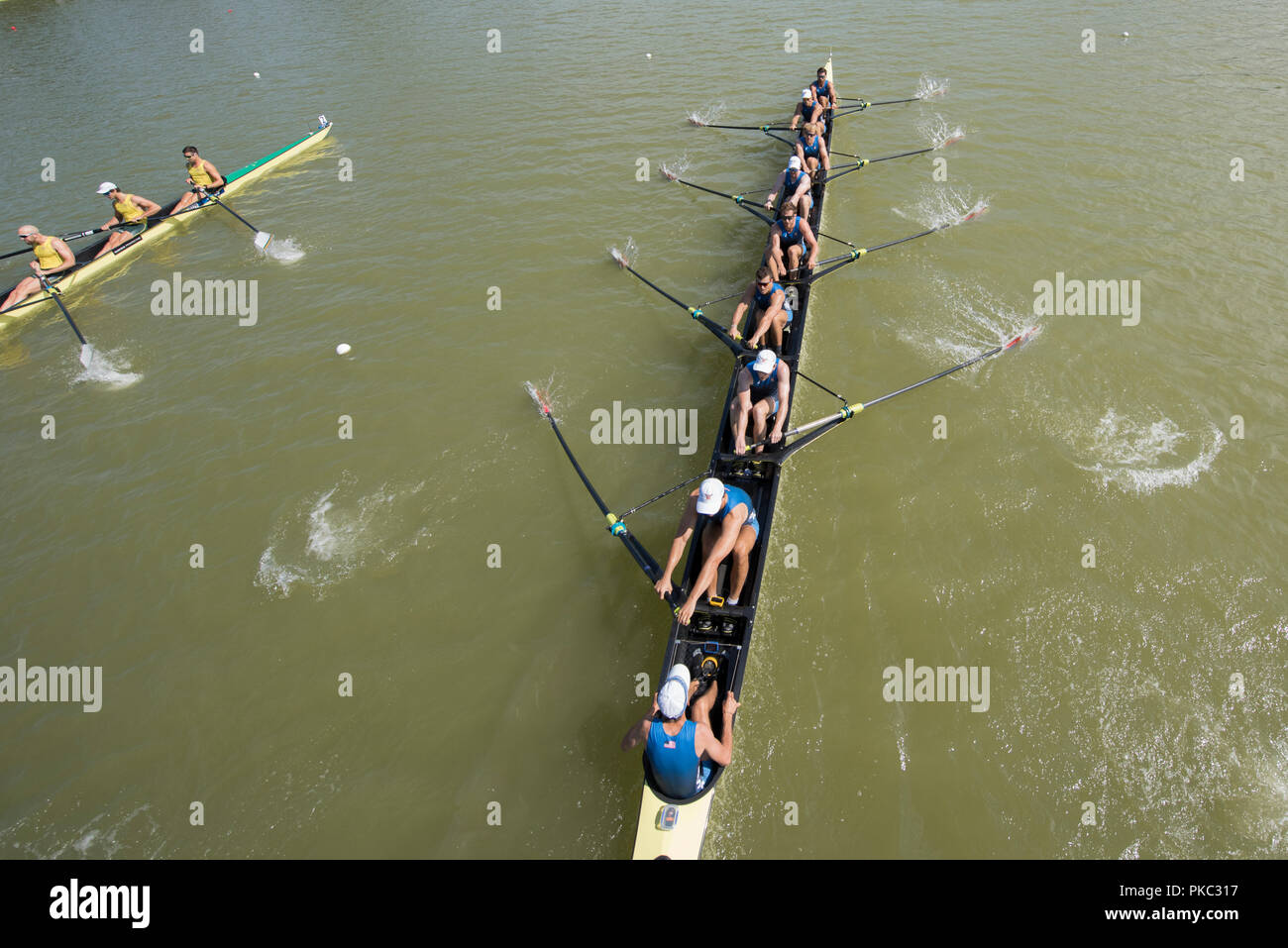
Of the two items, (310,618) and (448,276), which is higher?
(448,276)

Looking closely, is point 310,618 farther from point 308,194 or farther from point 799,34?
point 799,34

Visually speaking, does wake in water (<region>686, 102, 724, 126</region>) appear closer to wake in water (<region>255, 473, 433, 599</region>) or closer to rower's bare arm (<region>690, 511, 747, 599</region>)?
wake in water (<region>255, 473, 433, 599</region>)

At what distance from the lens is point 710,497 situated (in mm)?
6348

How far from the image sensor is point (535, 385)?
1012 centimetres

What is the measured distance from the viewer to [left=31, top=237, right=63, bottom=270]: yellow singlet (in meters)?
12.7

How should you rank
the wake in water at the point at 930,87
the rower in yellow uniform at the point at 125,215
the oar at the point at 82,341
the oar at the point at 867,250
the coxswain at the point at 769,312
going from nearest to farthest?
1. the coxswain at the point at 769,312
2. the oar at the point at 867,250
3. the oar at the point at 82,341
4. the rower in yellow uniform at the point at 125,215
5. the wake in water at the point at 930,87

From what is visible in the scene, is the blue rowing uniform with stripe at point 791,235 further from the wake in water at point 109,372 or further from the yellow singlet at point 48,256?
the yellow singlet at point 48,256

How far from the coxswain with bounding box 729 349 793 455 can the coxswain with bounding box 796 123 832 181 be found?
795 cm

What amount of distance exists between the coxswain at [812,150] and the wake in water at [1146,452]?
8.35 meters

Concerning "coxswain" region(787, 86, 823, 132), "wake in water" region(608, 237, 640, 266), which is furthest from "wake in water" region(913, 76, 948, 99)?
"wake in water" region(608, 237, 640, 266)

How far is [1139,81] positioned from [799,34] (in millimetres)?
10738

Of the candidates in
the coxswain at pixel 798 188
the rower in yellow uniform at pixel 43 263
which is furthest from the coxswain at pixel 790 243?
the rower in yellow uniform at pixel 43 263

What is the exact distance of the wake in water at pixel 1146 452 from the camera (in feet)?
25.9
